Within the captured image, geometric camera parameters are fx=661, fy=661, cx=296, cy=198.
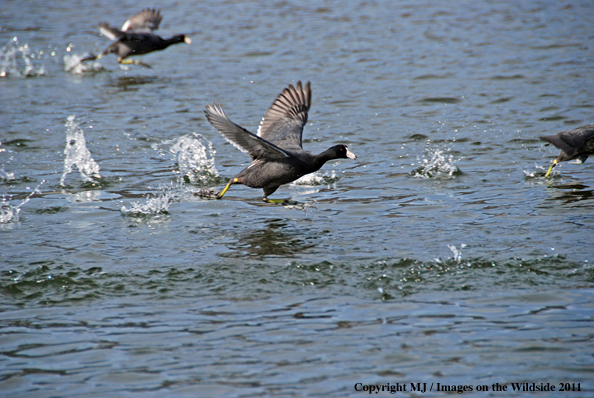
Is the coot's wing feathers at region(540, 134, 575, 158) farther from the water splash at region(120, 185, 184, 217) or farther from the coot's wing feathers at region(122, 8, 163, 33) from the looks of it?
the coot's wing feathers at region(122, 8, 163, 33)

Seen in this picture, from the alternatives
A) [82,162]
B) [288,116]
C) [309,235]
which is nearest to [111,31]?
[82,162]

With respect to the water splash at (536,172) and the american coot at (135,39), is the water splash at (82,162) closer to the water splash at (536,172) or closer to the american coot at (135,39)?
the water splash at (536,172)

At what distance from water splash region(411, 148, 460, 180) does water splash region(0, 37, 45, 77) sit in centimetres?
924

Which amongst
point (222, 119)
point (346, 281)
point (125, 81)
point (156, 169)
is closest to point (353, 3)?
point (125, 81)

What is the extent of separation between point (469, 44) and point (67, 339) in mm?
12390

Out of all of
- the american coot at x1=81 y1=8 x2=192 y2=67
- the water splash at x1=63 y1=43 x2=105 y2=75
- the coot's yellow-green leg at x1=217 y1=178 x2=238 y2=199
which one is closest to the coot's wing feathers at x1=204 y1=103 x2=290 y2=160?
the coot's yellow-green leg at x1=217 y1=178 x2=238 y2=199

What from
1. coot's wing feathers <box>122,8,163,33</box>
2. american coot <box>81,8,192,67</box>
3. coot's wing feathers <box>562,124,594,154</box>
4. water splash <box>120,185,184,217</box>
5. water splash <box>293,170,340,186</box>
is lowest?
water splash <box>120,185,184,217</box>

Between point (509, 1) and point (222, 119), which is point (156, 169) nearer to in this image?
point (222, 119)

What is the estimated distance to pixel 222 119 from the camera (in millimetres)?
5578

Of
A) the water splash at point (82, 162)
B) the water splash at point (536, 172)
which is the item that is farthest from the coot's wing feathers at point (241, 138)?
the water splash at point (536, 172)

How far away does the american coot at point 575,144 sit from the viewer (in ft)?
23.4

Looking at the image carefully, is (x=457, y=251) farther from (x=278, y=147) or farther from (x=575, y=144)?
(x=575, y=144)

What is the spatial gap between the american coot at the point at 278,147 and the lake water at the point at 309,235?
16.1 inches

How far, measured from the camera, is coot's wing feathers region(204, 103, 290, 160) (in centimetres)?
558
